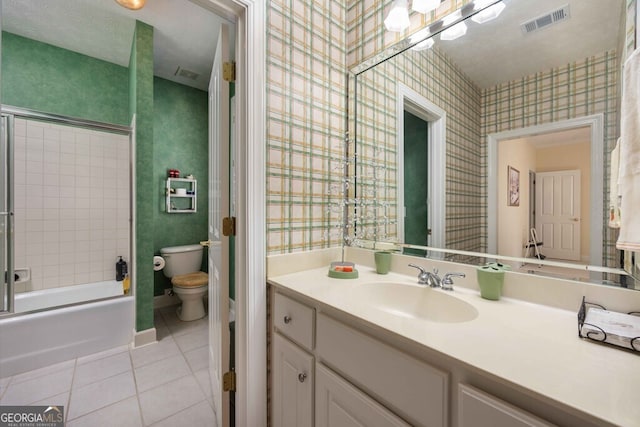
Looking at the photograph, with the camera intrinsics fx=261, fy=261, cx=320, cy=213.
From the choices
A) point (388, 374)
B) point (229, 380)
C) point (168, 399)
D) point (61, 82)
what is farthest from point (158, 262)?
point (388, 374)

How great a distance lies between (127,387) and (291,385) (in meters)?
1.34

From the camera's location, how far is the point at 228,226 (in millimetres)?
1256

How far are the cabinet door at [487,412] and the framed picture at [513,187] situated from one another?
0.77 metres

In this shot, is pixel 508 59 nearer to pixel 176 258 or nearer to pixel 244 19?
pixel 244 19

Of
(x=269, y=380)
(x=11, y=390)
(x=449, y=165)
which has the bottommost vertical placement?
(x=11, y=390)

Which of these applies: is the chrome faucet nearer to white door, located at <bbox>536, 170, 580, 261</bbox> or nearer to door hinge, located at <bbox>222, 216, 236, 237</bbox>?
white door, located at <bbox>536, 170, 580, 261</bbox>

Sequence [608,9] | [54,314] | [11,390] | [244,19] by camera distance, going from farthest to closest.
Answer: [54,314], [11,390], [244,19], [608,9]

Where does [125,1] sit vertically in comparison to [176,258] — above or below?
above

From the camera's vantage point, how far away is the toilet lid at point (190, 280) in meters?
2.53

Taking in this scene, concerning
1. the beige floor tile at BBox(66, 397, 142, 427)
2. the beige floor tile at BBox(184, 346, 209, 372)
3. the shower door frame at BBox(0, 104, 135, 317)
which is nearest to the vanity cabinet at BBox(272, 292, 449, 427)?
the beige floor tile at BBox(66, 397, 142, 427)

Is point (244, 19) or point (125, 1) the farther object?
point (125, 1)

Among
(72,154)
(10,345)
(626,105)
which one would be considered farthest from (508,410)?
(72,154)

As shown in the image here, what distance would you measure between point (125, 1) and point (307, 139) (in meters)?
1.82

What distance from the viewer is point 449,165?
1208mm
